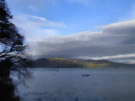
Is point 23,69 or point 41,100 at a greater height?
point 23,69

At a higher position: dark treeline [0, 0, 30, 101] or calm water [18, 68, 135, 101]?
dark treeline [0, 0, 30, 101]

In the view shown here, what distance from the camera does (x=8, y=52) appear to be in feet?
65.8

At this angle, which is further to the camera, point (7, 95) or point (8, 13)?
point (7, 95)

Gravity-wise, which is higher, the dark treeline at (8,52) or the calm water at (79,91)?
the dark treeline at (8,52)

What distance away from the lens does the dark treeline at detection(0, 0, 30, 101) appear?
1836 centimetres

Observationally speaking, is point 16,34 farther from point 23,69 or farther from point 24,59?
point 23,69

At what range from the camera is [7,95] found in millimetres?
21484

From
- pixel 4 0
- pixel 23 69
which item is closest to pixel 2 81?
pixel 23 69

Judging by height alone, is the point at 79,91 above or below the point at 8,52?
below

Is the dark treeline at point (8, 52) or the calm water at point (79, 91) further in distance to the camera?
the calm water at point (79, 91)

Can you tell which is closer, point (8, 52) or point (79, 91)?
point (8, 52)

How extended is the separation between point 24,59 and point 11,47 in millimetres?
2282

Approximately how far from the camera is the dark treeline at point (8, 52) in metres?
18.4

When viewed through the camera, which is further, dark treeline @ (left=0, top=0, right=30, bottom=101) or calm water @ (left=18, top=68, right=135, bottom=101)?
calm water @ (left=18, top=68, right=135, bottom=101)
